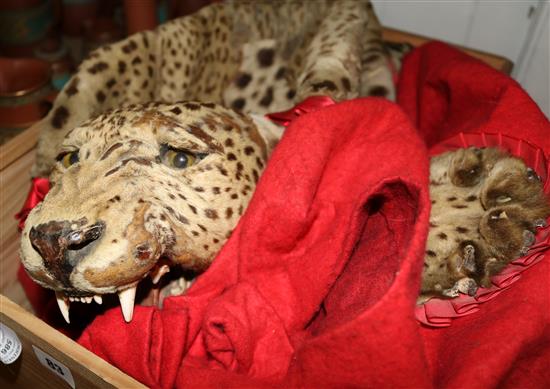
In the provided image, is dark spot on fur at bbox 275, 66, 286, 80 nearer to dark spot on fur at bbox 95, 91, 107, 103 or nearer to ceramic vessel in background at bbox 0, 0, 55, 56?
dark spot on fur at bbox 95, 91, 107, 103

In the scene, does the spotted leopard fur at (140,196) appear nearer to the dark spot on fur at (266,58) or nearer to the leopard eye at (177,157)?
the leopard eye at (177,157)

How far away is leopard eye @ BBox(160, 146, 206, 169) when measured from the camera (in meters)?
0.68

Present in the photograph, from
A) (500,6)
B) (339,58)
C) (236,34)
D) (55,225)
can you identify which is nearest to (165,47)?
(236,34)

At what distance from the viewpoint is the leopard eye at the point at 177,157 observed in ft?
2.24

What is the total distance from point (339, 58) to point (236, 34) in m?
0.26

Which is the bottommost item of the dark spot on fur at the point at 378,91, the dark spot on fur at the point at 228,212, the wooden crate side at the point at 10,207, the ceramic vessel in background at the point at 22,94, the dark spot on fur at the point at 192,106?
the wooden crate side at the point at 10,207

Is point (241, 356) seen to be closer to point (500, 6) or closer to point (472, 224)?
point (472, 224)

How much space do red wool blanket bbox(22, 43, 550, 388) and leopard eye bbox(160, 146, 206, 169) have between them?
0.29ft

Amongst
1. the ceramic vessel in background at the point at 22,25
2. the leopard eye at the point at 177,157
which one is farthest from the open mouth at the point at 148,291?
the ceramic vessel in background at the point at 22,25

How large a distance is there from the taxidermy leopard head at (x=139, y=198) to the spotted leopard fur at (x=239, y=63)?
16cm

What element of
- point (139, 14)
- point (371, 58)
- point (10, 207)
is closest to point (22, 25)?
point (139, 14)

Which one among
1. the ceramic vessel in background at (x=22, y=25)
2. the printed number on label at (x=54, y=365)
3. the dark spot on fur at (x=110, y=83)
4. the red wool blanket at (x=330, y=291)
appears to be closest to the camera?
the red wool blanket at (x=330, y=291)

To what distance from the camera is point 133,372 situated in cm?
67

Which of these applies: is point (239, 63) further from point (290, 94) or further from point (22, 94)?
point (22, 94)
